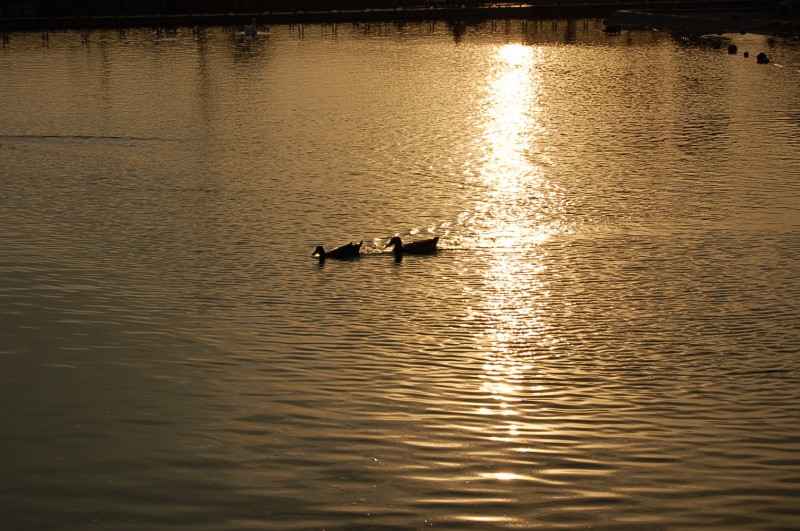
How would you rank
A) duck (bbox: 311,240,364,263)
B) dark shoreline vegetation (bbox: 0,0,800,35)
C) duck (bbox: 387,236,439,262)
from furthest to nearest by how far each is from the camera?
dark shoreline vegetation (bbox: 0,0,800,35) < duck (bbox: 387,236,439,262) < duck (bbox: 311,240,364,263)

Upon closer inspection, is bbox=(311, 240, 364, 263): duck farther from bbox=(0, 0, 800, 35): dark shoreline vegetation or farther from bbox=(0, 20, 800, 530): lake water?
bbox=(0, 0, 800, 35): dark shoreline vegetation

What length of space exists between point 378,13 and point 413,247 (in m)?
80.0

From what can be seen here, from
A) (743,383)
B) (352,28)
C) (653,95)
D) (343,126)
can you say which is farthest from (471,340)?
(352,28)

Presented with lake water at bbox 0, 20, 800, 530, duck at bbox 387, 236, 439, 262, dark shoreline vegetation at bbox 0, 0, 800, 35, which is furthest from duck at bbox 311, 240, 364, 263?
dark shoreline vegetation at bbox 0, 0, 800, 35

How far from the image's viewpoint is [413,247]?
18.1 meters

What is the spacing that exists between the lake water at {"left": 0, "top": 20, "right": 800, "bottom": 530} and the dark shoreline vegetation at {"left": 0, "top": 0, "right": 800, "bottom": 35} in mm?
53970

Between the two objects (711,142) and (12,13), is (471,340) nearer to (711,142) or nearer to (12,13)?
Answer: (711,142)

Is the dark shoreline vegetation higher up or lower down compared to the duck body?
higher up

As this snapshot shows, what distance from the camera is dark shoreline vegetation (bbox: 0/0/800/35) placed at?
85.7 meters

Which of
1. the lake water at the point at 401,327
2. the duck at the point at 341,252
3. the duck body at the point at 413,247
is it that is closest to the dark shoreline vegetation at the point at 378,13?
the lake water at the point at 401,327

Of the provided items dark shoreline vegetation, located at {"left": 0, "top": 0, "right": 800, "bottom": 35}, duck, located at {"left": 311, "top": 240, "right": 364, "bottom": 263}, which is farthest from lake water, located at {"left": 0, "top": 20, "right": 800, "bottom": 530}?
dark shoreline vegetation, located at {"left": 0, "top": 0, "right": 800, "bottom": 35}

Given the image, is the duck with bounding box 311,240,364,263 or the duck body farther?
the duck body

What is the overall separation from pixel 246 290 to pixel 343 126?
19.6 m

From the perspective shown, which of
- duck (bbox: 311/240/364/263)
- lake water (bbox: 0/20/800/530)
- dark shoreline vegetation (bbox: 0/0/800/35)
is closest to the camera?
lake water (bbox: 0/20/800/530)
